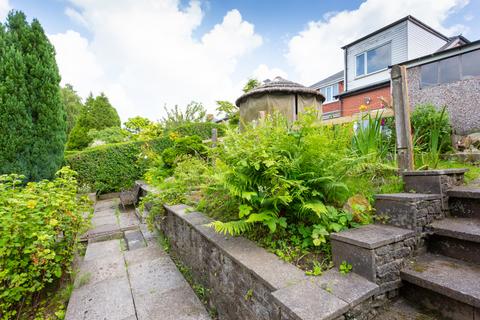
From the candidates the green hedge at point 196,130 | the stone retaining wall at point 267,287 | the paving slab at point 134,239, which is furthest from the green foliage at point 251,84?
the stone retaining wall at point 267,287

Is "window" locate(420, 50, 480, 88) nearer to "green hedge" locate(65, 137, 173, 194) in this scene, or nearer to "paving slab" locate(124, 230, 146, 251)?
"paving slab" locate(124, 230, 146, 251)

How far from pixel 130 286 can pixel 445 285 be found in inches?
109

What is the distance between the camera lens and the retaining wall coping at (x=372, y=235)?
1368 millimetres

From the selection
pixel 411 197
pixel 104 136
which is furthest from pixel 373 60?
pixel 104 136

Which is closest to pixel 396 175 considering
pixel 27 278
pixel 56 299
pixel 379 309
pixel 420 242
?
pixel 420 242

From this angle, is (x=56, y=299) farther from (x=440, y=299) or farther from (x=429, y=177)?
(x=429, y=177)

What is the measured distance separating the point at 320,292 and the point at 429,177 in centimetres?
149

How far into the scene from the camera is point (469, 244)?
4.92 feet

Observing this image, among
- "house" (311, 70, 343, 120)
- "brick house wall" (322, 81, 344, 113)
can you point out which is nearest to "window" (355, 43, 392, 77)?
"brick house wall" (322, 81, 344, 113)

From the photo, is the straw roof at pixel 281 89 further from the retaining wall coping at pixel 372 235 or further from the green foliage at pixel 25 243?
the green foliage at pixel 25 243

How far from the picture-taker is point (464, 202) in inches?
71.7

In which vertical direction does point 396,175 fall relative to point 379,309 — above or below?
above

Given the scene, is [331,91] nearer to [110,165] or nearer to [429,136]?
[429,136]

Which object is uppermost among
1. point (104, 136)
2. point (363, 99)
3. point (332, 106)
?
point (332, 106)
